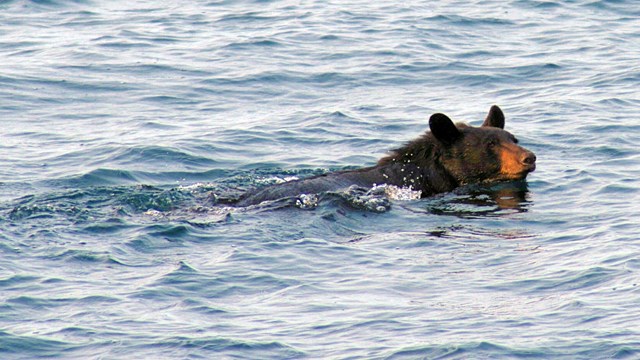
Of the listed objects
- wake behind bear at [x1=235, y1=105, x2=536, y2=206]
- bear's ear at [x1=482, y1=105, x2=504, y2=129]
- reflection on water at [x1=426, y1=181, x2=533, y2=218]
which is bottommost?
reflection on water at [x1=426, y1=181, x2=533, y2=218]

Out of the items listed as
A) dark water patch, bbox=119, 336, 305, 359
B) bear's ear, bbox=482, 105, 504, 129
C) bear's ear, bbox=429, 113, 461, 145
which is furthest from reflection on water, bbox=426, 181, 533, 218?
dark water patch, bbox=119, 336, 305, 359

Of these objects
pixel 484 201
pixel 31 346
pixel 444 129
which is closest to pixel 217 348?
pixel 31 346

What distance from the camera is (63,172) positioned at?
601 inches

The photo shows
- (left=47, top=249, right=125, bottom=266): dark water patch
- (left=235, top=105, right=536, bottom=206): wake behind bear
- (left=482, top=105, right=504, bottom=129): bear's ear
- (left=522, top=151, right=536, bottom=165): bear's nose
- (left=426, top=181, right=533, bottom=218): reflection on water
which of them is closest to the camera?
(left=47, top=249, right=125, bottom=266): dark water patch

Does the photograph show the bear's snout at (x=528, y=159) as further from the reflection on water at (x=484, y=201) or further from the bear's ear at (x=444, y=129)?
the bear's ear at (x=444, y=129)

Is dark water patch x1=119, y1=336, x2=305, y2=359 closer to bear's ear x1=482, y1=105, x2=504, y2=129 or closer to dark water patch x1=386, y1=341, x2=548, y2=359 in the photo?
dark water patch x1=386, y1=341, x2=548, y2=359

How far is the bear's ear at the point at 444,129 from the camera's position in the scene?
1402cm

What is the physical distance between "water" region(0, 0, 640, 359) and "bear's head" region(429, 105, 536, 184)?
0.23 meters

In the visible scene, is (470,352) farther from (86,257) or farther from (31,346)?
(86,257)

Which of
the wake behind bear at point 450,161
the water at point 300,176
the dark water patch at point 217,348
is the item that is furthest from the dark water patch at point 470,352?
the wake behind bear at point 450,161

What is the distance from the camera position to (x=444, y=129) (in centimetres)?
1423

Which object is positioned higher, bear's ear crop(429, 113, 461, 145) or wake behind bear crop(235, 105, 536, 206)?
bear's ear crop(429, 113, 461, 145)

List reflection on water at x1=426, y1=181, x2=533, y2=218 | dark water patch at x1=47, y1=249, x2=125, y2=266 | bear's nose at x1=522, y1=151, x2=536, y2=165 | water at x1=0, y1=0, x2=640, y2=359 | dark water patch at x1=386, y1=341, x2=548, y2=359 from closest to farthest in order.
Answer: dark water patch at x1=386, y1=341, x2=548, y2=359, water at x1=0, y1=0, x2=640, y2=359, dark water patch at x1=47, y1=249, x2=125, y2=266, reflection on water at x1=426, y1=181, x2=533, y2=218, bear's nose at x1=522, y1=151, x2=536, y2=165

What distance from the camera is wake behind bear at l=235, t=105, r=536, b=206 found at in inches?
554
